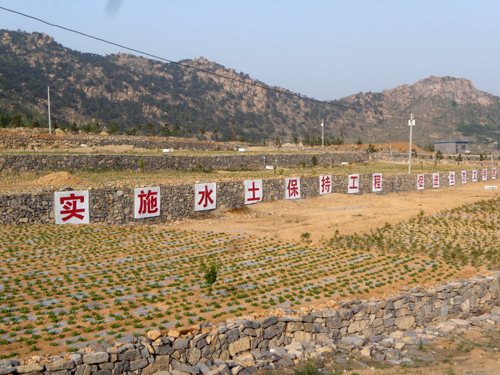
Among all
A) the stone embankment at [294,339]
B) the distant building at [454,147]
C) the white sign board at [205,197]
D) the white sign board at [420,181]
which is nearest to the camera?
the stone embankment at [294,339]

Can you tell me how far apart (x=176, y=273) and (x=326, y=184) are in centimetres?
2228

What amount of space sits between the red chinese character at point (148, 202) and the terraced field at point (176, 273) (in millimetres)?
1292

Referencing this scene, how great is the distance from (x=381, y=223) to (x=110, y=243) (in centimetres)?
1517

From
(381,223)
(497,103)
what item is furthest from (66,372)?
(497,103)

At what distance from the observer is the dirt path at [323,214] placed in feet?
74.4

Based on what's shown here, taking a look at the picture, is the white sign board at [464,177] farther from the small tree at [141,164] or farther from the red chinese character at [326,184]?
the small tree at [141,164]

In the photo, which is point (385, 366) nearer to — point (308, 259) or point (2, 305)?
point (308, 259)

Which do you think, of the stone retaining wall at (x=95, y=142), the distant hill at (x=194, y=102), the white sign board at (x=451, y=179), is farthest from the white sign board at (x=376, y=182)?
the stone retaining wall at (x=95, y=142)

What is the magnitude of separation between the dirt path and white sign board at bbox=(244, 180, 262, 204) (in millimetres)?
439

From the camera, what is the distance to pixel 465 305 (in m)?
13.7

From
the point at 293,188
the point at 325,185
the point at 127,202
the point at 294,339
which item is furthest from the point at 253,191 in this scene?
the point at 294,339

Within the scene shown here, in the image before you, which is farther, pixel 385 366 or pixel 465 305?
pixel 465 305

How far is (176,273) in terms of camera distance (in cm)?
1411

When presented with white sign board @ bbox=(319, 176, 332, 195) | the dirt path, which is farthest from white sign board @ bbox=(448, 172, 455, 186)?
white sign board @ bbox=(319, 176, 332, 195)
